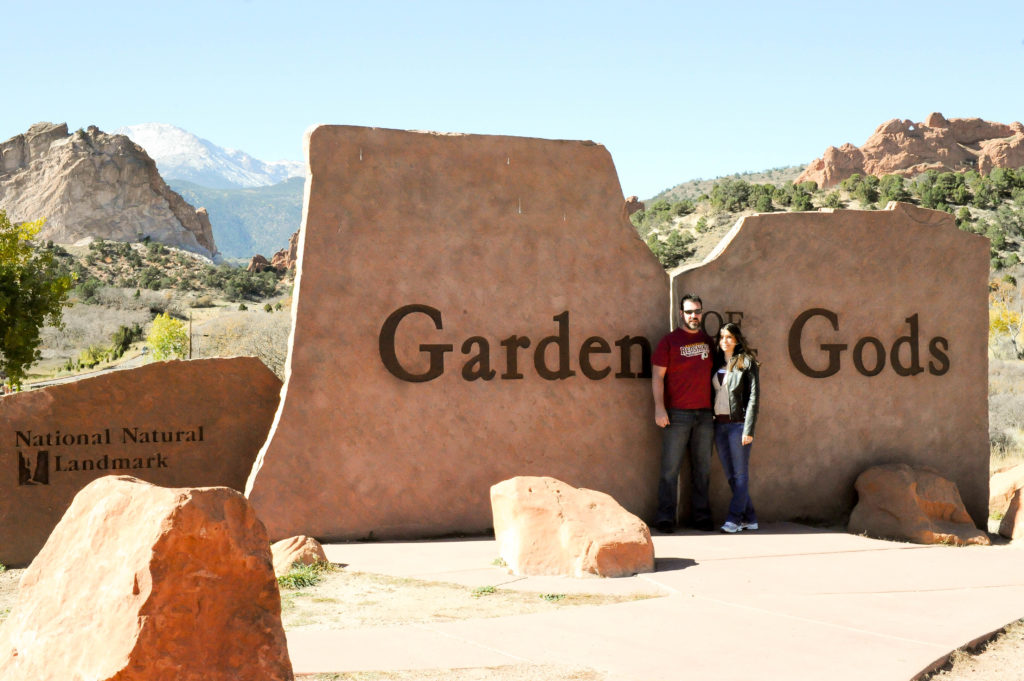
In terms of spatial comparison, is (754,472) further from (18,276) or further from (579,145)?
(18,276)

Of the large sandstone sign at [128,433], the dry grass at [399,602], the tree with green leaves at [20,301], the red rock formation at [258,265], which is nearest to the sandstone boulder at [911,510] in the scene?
the dry grass at [399,602]

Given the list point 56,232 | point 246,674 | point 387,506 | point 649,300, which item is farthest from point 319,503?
point 56,232

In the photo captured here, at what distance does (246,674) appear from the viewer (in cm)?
343

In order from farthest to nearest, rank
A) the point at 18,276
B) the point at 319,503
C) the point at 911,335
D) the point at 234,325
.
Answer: the point at 234,325, the point at 18,276, the point at 911,335, the point at 319,503

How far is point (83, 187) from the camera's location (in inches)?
3521

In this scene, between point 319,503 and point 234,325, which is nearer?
point 319,503

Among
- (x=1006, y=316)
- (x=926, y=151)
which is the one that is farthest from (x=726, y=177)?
(x=1006, y=316)

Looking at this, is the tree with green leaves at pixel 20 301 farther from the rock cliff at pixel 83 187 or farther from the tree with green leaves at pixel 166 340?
the rock cliff at pixel 83 187

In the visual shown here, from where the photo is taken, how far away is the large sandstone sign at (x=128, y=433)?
7.88 m

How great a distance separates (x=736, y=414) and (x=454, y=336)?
7.64 ft

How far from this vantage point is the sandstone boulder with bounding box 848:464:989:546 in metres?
8.22

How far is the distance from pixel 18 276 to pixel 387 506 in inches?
670

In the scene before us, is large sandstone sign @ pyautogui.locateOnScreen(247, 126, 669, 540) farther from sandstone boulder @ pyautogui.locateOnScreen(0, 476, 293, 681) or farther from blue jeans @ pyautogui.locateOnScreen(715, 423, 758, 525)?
sandstone boulder @ pyautogui.locateOnScreen(0, 476, 293, 681)

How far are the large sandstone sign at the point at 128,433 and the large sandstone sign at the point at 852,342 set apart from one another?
12.6 ft
